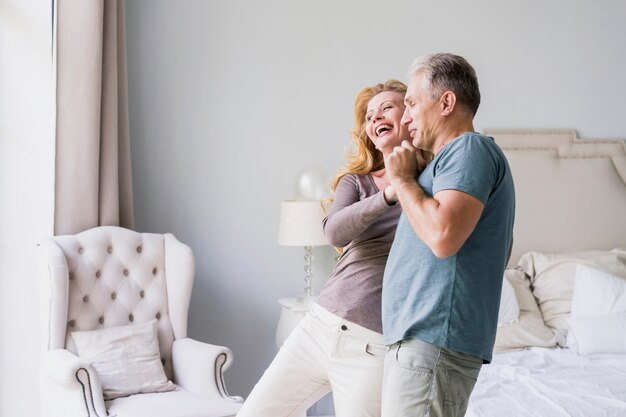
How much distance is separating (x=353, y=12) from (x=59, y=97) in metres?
1.72

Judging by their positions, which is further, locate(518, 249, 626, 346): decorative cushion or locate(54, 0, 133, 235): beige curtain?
locate(518, 249, 626, 346): decorative cushion

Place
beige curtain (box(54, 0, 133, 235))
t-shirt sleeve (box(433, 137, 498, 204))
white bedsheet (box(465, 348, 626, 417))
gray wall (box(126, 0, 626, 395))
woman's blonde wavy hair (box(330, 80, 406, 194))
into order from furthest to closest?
1. gray wall (box(126, 0, 626, 395))
2. beige curtain (box(54, 0, 133, 235))
3. white bedsheet (box(465, 348, 626, 417))
4. woman's blonde wavy hair (box(330, 80, 406, 194))
5. t-shirt sleeve (box(433, 137, 498, 204))

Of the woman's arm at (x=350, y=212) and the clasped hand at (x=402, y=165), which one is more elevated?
the clasped hand at (x=402, y=165)

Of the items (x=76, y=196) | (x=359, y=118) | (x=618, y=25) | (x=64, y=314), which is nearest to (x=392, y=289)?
(x=359, y=118)

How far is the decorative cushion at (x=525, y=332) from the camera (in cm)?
371

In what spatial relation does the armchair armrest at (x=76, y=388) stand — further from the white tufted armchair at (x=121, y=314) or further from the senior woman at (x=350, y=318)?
the senior woman at (x=350, y=318)

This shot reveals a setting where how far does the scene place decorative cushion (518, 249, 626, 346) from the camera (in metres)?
3.95

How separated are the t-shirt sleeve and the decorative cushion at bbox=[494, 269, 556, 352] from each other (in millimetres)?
2400

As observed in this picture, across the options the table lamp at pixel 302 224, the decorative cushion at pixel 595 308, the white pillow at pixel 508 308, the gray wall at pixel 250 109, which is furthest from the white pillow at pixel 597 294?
the table lamp at pixel 302 224

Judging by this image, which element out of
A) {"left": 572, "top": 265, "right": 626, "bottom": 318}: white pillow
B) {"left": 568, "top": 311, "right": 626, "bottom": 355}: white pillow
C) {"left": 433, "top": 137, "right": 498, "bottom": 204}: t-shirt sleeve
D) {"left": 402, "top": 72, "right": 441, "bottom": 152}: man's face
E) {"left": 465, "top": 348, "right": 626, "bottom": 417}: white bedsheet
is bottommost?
{"left": 465, "top": 348, "right": 626, "bottom": 417}: white bedsheet

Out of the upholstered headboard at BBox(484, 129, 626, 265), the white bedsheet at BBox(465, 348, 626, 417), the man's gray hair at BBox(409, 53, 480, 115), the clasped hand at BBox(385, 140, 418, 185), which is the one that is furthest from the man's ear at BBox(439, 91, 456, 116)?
the upholstered headboard at BBox(484, 129, 626, 265)

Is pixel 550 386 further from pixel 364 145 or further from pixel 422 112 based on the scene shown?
pixel 422 112

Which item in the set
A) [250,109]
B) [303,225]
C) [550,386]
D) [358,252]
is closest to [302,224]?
[303,225]

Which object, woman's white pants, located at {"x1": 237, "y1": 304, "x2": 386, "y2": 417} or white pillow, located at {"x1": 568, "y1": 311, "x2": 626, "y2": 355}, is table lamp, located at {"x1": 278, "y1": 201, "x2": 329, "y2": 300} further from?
woman's white pants, located at {"x1": 237, "y1": 304, "x2": 386, "y2": 417}
